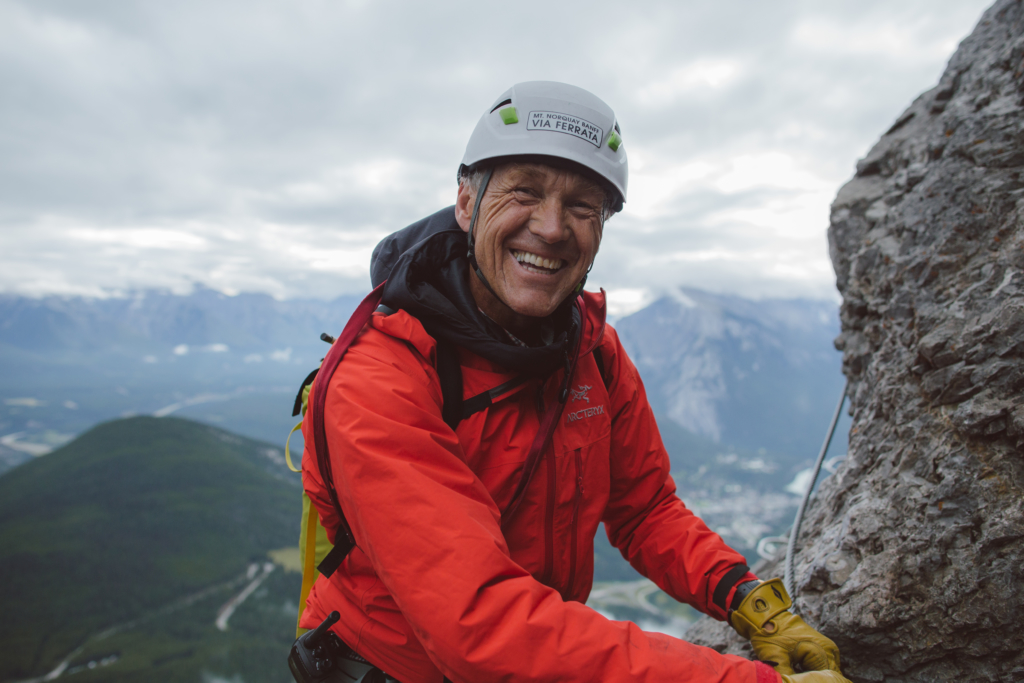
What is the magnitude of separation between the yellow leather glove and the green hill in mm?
113036

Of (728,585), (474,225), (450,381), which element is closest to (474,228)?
(474,225)

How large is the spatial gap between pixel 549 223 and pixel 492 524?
1.89 m

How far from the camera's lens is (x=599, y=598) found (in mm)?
A: 125500

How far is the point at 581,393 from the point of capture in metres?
3.75

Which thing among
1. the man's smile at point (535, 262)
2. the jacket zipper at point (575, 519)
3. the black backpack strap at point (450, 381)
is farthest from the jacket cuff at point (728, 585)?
the man's smile at point (535, 262)

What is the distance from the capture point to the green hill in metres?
102

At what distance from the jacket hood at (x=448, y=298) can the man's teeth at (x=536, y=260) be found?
429mm

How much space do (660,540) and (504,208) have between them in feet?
9.11

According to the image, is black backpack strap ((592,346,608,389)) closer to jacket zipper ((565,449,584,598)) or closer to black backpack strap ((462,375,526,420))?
jacket zipper ((565,449,584,598))

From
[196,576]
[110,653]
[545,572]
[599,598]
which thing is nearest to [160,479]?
[196,576]

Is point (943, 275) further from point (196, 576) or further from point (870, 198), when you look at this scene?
point (196, 576)

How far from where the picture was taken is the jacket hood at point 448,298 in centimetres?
322

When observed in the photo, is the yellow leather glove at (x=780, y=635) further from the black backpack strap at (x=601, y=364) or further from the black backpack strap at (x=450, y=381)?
the black backpack strap at (x=450, y=381)

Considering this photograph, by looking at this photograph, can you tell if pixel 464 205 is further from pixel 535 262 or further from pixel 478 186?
pixel 535 262
